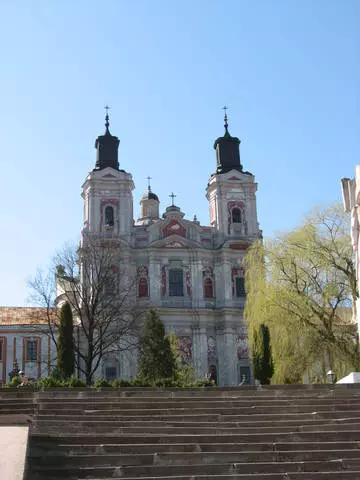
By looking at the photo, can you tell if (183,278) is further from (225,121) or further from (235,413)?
(235,413)

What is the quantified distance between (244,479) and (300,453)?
1.42 metres

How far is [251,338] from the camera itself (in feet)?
96.8

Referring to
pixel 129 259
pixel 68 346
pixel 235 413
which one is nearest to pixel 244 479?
pixel 235 413

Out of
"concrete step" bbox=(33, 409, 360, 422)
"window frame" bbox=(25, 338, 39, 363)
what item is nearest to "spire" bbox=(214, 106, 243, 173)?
"window frame" bbox=(25, 338, 39, 363)

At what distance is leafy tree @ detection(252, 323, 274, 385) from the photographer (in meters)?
28.4

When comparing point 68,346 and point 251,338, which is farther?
point 68,346

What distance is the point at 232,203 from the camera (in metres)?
50.8

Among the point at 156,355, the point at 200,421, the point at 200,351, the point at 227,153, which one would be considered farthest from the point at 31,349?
the point at 200,421

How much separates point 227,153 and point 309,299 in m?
26.4

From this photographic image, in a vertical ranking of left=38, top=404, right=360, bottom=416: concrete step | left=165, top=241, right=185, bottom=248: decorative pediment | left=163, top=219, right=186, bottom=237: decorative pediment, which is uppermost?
left=163, top=219, right=186, bottom=237: decorative pediment

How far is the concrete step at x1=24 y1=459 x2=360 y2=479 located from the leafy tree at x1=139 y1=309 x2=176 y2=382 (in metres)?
19.2

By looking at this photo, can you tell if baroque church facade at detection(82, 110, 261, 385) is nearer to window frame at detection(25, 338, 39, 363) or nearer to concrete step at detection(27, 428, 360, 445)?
window frame at detection(25, 338, 39, 363)

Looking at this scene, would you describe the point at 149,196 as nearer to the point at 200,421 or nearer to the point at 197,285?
the point at 197,285

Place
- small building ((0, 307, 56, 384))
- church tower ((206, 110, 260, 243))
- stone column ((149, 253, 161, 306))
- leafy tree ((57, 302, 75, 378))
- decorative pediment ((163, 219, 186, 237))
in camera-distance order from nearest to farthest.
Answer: leafy tree ((57, 302, 75, 378))
small building ((0, 307, 56, 384))
stone column ((149, 253, 161, 306))
decorative pediment ((163, 219, 186, 237))
church tower ((206, 110, 260, 243))
